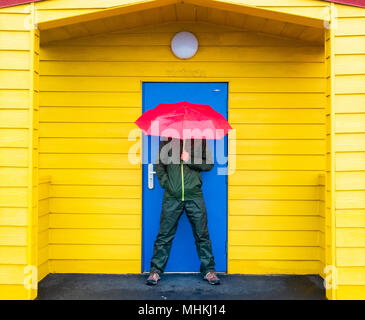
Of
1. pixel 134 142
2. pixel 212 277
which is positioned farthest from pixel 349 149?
pixel 134 142

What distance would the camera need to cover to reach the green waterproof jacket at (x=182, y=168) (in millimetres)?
4219

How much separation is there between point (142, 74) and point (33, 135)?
1437 millimetres

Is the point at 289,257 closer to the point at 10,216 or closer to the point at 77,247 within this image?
the point at 77,247

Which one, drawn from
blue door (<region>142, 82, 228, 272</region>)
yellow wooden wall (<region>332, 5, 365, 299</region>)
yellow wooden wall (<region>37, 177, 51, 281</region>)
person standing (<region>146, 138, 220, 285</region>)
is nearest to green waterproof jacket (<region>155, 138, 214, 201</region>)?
person standing (<region>146, 138, 220, 285</region>)

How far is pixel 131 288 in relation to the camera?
4.08 metres

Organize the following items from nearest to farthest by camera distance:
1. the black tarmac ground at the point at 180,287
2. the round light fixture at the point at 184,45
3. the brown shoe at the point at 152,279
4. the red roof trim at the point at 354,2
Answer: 1. the red roof trim at the point at 354,2
2. the black tarmac ground at the point at 180,287
3. the brown shoe at the point at 152,279
4. the round light fixture at the point at 184,45

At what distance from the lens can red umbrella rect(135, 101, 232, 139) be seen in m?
3.90

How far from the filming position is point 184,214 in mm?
4566

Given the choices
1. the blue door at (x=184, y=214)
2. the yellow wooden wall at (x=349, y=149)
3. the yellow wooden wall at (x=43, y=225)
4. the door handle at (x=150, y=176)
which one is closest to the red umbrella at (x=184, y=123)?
the blue door at (x=184, y=214)

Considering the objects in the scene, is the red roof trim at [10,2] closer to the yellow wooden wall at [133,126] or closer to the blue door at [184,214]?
the yellow wooden wall at [133,126]

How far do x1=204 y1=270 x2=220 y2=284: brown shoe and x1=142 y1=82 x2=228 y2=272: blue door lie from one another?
0.31 m

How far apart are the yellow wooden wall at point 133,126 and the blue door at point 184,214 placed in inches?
3.2

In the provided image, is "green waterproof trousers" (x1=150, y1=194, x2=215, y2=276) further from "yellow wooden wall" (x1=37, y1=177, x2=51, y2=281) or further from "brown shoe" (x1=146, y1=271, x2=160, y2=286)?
"yellow wooden wall" (x1=37, y1=177, x2=51, y2=281)

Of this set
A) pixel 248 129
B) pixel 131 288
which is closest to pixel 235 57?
pixel 248 129
